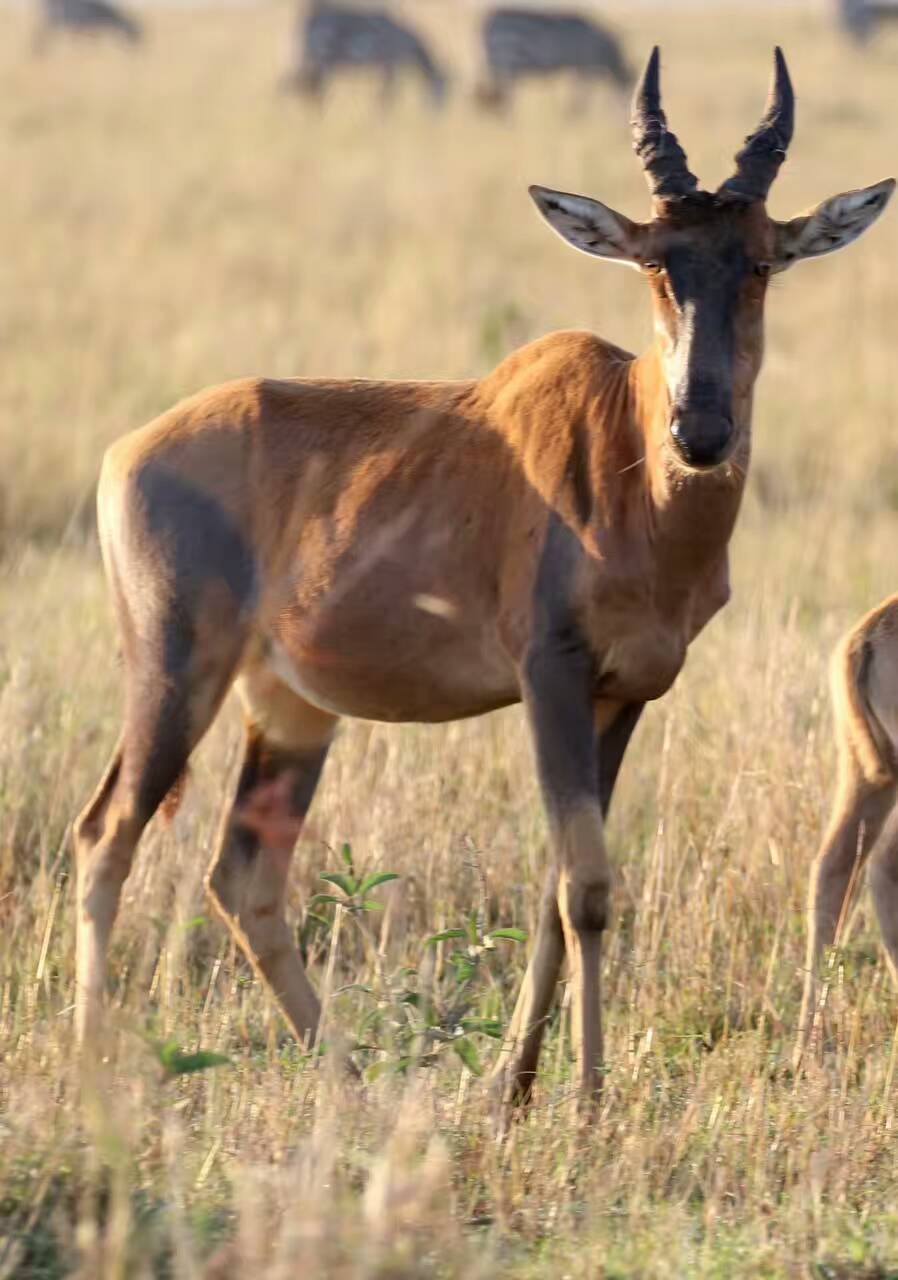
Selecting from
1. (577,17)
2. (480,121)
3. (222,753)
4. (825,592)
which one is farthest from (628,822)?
(577,17)

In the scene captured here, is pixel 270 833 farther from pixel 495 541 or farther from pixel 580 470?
pixel 580 470

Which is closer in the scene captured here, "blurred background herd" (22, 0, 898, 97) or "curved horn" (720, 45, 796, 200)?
"curved horn" (720, 45, 796, 200)

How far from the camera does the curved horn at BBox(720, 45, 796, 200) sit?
5.23 meters

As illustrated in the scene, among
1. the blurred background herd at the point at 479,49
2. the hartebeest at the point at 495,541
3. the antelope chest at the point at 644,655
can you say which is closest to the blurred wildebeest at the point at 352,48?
the blurred background herd at the point at 479,49

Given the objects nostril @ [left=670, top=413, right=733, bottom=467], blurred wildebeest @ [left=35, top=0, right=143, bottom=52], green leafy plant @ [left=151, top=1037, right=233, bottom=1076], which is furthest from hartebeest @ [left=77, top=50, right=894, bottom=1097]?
blurred wildebeest @ [left=35, top=0, right=143, bottom=52]

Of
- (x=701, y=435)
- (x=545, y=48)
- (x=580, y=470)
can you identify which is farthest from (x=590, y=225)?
(x=545, y=48)

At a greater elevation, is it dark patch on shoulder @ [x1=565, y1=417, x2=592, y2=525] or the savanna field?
dark patch on shoulder @ [x1=565, y1=417, x2=592, y2=525]

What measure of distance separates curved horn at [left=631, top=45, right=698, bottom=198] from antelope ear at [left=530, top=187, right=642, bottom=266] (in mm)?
120

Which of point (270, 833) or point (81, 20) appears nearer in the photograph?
point (270, 833)

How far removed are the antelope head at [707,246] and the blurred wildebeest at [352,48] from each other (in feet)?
103

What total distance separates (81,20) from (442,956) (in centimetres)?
4522

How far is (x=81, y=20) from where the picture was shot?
159ft

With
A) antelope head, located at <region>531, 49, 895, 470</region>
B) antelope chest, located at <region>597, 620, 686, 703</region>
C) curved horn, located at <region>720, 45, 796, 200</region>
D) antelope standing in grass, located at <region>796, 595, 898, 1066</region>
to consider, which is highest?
curved horn, located at <region>720, 45, 796, 200</region>

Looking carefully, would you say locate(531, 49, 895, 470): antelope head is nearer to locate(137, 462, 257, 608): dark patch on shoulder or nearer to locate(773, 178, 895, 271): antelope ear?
locate(773, 178, 895, 271): antelope ear
